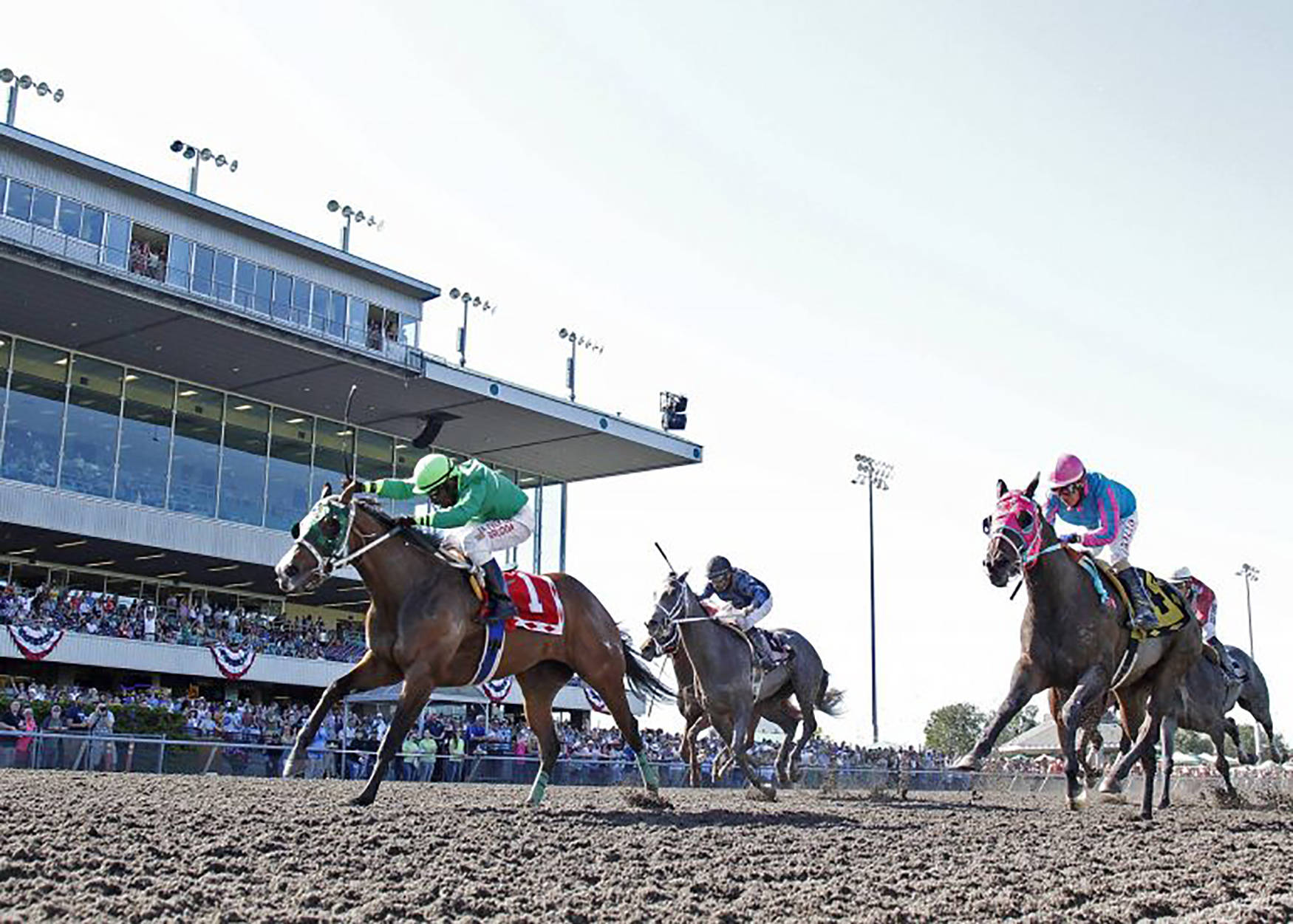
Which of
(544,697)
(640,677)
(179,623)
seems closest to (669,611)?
(640,677)

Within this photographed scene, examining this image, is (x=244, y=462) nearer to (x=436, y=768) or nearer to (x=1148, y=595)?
(x=436, y=768)

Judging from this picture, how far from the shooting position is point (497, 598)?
11430mm

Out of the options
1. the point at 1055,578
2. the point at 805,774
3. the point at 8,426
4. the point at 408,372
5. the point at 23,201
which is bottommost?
the point at 805,774

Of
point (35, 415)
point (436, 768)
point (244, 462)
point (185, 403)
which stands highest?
point (185, 403)

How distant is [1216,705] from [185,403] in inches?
1350

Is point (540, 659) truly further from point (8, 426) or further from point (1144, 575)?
point (8, 426)

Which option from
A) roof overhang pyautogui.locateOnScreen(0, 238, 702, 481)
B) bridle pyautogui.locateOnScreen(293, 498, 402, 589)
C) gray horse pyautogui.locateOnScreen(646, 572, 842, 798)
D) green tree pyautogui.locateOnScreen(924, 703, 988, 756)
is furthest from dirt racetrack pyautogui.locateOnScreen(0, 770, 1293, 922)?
green tree pyautogui.locateOnScreen(924, 703, 988, 756)

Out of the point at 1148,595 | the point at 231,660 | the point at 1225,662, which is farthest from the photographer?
the point at 231,660

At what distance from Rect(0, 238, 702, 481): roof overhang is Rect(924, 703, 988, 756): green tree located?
62858 mm

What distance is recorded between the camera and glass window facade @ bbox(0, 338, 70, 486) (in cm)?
3784

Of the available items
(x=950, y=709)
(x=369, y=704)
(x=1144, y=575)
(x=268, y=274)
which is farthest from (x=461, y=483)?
(x=950, y=709)

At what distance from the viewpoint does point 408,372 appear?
42969 mm

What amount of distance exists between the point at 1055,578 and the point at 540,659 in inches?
175

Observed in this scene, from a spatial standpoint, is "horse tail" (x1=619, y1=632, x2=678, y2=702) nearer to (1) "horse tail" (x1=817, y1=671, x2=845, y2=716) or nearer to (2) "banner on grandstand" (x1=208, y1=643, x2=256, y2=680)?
(1) "horse tail" (x1=817, y1=671, x2=845, y2=716)
